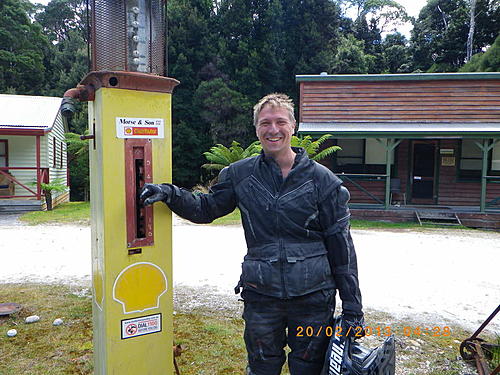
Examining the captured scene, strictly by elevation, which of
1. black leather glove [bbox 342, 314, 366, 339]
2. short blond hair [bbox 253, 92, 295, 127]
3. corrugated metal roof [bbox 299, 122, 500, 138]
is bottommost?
black leather glove [bbox 342, 314, 366, 339]

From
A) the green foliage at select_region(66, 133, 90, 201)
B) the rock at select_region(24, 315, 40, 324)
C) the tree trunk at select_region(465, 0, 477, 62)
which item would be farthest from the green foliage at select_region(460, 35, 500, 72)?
the rock at select_region(24, 315, 40, 324)

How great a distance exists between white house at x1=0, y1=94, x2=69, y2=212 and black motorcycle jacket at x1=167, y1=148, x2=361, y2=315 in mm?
14205

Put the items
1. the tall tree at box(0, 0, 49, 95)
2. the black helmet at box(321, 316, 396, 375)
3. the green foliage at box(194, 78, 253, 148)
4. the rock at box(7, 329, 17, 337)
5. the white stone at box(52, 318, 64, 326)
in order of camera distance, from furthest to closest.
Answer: the tall tree at box(0, 0, 49, 95) < the green foliage at box(194, 78, 253, 148) < the white stone at box(52, 318, 64, 326) < the rock at box(7, 329, 17, 337) < the black helmet at box(321, 316, 396, 375)

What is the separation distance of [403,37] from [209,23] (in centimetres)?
2179

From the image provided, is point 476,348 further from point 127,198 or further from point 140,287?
point 127,198

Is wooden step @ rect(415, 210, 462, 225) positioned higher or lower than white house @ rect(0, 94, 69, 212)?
lower

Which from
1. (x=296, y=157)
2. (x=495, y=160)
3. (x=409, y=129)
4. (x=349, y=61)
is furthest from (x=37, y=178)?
(x=349, y=61)

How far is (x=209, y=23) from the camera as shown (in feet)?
86.3

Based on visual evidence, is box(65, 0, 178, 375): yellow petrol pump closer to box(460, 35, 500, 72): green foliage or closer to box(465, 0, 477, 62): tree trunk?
box(460, 35, 500, 72): green foliage

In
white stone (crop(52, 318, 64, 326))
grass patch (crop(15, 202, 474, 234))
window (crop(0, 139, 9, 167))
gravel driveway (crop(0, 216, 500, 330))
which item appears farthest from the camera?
window (crop(0, 139, 9, 167))

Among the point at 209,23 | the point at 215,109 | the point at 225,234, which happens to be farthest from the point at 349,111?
the point at 209,23

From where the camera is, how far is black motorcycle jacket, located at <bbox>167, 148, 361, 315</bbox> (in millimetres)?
2287

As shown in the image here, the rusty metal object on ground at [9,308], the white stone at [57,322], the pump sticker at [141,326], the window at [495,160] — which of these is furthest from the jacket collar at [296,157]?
the window at [495,160]

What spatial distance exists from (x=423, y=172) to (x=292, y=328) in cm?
1407
